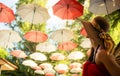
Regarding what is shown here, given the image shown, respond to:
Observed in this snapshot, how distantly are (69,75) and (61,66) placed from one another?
14.7 ft

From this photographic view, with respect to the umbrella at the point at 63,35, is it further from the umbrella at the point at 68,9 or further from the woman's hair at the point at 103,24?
the woman's hair at the point at 103,24

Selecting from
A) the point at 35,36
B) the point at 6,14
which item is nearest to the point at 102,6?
the point at 6,14

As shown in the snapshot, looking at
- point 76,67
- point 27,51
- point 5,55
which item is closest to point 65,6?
point 76,67

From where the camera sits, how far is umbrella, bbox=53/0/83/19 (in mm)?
9031

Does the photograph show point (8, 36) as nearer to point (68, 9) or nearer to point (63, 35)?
point (63, 35)

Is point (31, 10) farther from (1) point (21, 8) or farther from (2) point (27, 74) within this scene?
(2) point (27, 74)

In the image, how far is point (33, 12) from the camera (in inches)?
364

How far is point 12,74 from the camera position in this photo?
1869 centimetres

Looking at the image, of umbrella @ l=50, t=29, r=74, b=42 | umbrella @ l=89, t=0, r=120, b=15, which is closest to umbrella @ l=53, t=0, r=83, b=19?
umbrella @ l=89, t=0, r=120, b=15

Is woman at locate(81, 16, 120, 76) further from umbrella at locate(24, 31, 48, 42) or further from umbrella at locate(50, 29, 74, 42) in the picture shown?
umbrella at locate(24, 31, 48, 42)

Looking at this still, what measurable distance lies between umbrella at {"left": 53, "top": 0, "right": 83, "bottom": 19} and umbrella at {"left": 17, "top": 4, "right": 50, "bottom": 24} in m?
0.57

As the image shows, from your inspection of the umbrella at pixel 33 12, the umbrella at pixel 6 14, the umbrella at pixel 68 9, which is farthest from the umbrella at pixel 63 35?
the umbrella at pixel 6 14

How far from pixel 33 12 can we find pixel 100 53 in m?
7.50

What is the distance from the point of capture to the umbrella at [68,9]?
29.6 feet
